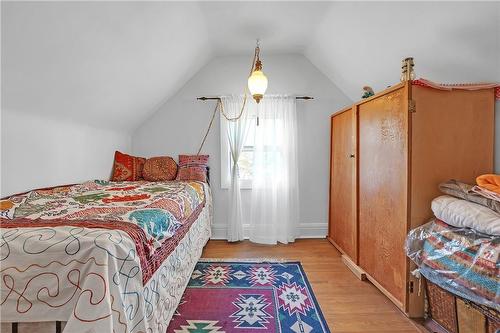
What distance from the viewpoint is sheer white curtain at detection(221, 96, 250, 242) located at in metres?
3.28

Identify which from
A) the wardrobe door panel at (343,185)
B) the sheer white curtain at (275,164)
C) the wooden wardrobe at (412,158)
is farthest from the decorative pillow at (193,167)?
the wooden wardrobe at (412,158)

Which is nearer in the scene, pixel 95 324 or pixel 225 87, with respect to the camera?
pixel 95 324

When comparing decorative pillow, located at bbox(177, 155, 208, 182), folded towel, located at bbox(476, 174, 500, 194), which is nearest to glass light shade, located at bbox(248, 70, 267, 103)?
decorative pillow, located at bbox(177, 155, 208, 182)

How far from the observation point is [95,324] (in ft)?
2.81

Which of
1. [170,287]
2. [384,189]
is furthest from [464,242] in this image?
[170,287]

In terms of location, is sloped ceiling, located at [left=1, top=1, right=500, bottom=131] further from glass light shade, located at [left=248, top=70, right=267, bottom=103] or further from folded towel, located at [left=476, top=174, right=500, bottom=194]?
folded towel, located at [left=476, top=174, right=500, bottom=194]

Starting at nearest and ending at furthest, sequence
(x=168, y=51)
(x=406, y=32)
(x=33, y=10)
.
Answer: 1. (x=33, y=10)
2. (x=406, y=32)
3. (x=168, y=51)

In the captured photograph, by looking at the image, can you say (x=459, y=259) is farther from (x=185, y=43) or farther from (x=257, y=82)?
(x=185, y=43)

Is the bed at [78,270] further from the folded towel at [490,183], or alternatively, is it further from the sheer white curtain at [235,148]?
the sheer white curtain at [235,148]

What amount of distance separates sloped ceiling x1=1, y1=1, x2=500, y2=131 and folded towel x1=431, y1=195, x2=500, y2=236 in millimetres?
923

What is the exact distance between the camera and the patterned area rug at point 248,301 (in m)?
1.66

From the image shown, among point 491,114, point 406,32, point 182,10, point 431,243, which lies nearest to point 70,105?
point 182,10

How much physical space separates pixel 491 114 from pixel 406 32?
0.79 metres

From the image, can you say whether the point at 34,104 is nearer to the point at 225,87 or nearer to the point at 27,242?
the point at 27,242
